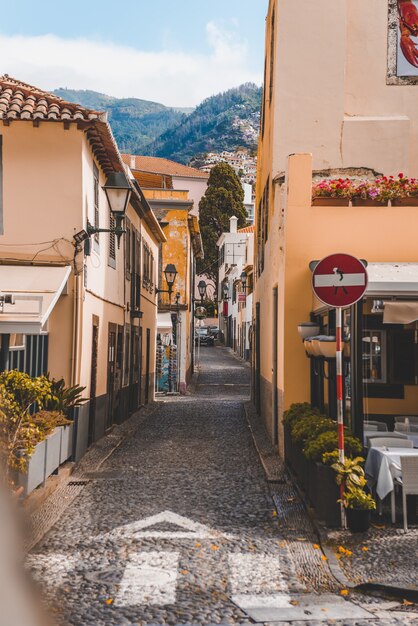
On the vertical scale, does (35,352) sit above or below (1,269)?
below

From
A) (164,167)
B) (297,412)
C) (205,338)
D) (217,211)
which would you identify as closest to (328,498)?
(297,412)

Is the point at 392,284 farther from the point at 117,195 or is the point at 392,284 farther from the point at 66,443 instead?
the point at 66,443

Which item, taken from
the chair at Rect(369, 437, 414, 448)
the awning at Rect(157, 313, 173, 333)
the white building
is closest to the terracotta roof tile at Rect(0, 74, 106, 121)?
the chair at Rect(369, 437, 414, 448)

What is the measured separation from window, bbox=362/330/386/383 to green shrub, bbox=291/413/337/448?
3166mm

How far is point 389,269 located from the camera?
1015 centimetres

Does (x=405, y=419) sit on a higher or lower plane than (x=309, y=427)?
lower

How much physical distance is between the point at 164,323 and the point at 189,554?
22.7m

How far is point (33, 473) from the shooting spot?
29.1 ft

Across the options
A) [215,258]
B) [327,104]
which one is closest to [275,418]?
[327,104]

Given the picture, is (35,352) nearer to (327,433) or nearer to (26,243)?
(26,243)

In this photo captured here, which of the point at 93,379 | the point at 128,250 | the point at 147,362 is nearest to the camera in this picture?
the point at 93,379

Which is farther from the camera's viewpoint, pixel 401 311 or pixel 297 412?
pixel 297 412

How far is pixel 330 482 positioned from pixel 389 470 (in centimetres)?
73

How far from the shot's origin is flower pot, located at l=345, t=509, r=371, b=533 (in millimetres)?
8078
